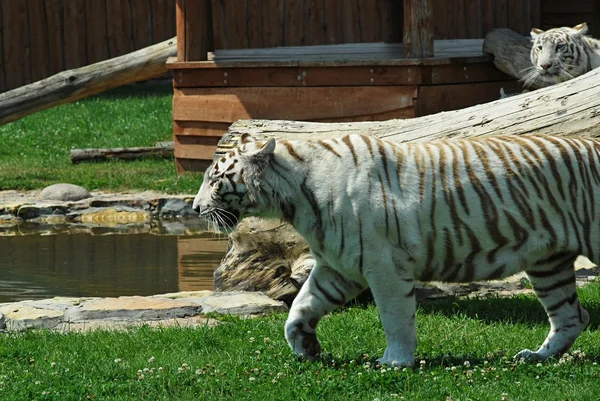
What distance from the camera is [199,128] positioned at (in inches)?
552

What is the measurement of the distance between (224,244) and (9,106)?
456 centimetres

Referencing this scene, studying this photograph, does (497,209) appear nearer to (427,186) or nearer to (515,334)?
(427,186)

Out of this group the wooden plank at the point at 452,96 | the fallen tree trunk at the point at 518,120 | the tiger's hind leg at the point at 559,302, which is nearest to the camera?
the tiger's hind leg at the point at 559,302

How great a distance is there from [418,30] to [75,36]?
37.5 ft

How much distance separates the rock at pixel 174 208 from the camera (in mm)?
12656

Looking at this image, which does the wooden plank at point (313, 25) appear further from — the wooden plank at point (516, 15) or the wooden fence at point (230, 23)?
the wooden plank at point (516, 15)

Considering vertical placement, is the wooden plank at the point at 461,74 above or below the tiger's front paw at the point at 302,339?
above

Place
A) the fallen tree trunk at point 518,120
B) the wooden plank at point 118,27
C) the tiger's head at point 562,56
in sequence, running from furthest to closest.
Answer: the wooden plank at point 118,27, the tiger's head at point 562,56, the fallen tree trunk at point 518,120

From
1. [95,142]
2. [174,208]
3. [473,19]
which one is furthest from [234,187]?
[95,142]

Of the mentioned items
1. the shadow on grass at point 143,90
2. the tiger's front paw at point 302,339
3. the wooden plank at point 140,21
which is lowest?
the tiger's front paw at point 302,339

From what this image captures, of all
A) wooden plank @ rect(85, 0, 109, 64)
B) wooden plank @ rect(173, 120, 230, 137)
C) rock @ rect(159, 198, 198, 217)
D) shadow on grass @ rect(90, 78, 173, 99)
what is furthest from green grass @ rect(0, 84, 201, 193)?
wooden plank @ rect(85, 0, 109, 64)

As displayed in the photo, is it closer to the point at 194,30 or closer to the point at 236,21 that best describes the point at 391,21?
the point at 236,21

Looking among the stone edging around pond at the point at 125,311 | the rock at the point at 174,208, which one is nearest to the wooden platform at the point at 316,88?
the rock at the point at 174,208

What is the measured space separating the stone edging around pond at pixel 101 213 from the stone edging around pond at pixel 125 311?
458 cm
